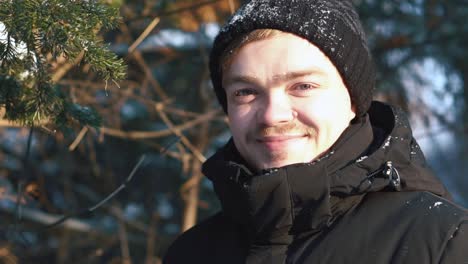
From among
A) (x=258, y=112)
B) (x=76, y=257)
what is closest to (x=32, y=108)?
(x=258, y=112)

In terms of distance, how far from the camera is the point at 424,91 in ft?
19.1

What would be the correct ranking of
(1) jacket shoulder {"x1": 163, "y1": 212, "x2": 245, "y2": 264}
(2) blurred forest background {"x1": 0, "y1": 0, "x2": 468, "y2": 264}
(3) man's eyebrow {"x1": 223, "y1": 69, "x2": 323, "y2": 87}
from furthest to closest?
(2) blurred forest background {"x1": 0, "y1": 0, "x2": 468, "y2": 264} < (1) jacket shoulder {"x1": 163, "y1": 212, "x2": 245, "y2": 264} < (3) man's eyebrow {"x1": 223, "y1": 69, "x2": 323, "y2": 87}

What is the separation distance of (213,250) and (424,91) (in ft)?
12.0

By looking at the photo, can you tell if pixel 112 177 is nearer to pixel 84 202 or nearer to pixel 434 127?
pixel 84 202

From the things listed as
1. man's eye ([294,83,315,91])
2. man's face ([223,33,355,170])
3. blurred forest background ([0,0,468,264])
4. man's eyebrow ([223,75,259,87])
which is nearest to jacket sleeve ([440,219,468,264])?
man's face ([223,33,355,170])

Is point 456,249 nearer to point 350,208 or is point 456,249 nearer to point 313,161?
point 350,208

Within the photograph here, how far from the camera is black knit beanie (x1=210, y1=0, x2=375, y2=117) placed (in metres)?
2.38

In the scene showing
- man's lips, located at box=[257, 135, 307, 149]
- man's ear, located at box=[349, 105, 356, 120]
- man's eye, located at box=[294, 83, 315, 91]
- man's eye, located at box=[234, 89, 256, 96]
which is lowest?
man's lips, located at box=[257, 135, 307, 149]

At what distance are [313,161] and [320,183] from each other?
11 centimetres

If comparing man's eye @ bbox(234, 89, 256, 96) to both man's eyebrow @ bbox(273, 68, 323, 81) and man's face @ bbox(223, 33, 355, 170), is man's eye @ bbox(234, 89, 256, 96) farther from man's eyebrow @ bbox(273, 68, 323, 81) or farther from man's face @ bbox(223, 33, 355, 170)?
man's eyebrow @ bbox(273, 68, 323, 81)

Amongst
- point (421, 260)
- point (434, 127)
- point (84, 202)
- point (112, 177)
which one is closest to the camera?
point (421, 260)

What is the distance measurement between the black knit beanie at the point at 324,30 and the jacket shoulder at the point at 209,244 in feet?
1.71

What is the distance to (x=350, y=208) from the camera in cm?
231

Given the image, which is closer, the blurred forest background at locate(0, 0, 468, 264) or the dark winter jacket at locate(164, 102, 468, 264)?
the dark winter jacket at locate(164, 102, 468, 264)
